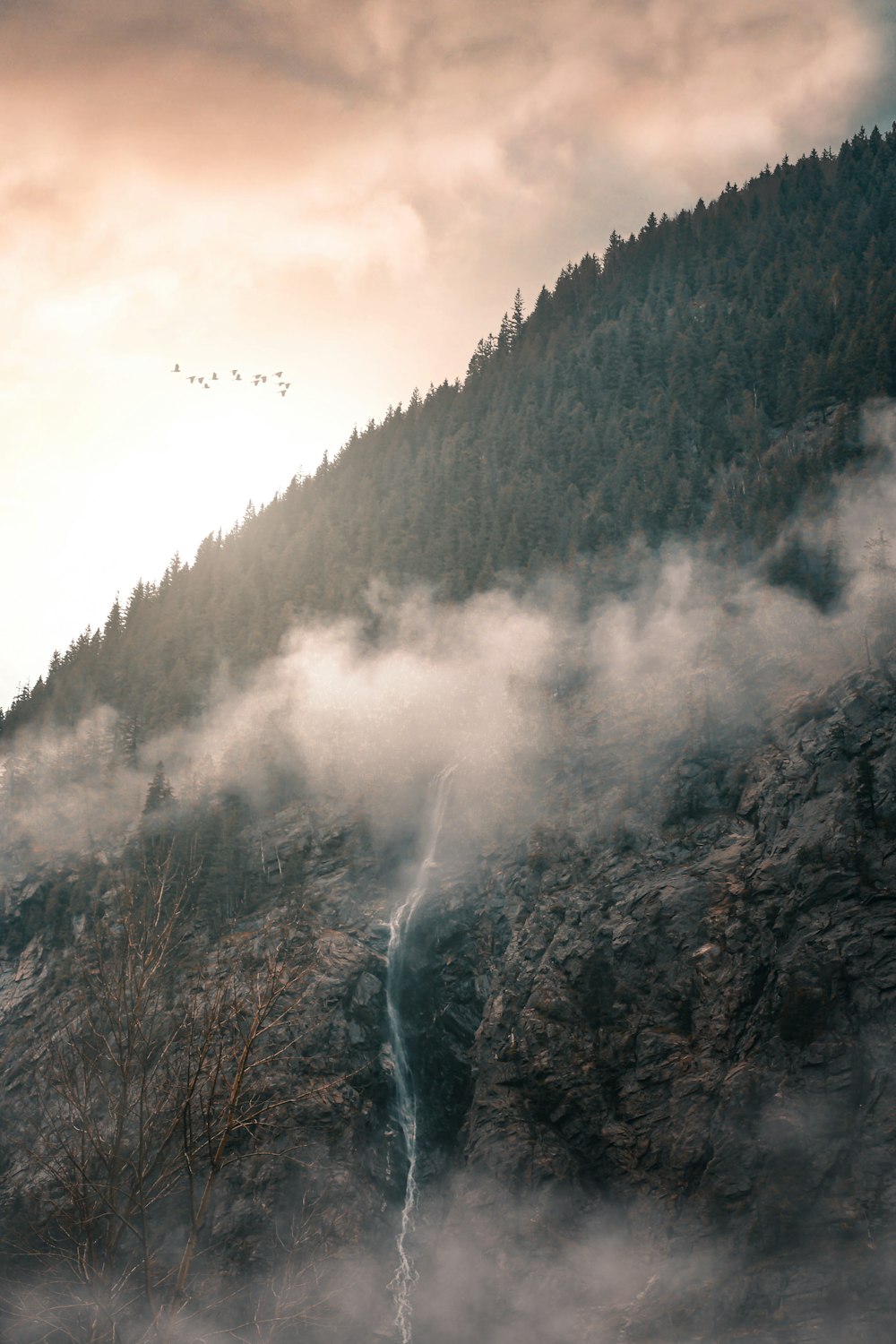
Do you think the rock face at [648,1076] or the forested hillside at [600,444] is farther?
the forested hillside at [600,444]

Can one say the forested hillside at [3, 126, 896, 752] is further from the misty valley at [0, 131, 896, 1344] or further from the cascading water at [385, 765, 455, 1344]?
the cascading water at [385, 765, 455, 1344]

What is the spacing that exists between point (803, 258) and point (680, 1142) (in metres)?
106

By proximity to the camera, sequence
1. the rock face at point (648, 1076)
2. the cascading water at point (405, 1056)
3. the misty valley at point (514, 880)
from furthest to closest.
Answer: the cascading water at point (405, 1056) < the rock face at point (648, 1076) < the misty valley at point (514, 880)

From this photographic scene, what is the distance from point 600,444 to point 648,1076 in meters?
72.9

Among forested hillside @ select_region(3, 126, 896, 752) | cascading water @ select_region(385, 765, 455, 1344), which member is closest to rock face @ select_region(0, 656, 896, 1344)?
cascading water @ select_region(385, 765, 455, 1344)

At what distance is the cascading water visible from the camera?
44250mm

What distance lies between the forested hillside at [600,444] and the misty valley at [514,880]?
68cm

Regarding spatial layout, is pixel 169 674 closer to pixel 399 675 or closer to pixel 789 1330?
pixel 399 675

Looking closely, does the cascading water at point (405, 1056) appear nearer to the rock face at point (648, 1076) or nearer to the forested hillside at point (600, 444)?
the rock face at point (648, 1076)

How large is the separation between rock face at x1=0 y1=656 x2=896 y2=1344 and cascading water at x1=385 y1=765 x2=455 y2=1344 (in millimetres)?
712

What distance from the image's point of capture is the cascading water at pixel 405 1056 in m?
44.2

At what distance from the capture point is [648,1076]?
4525cm

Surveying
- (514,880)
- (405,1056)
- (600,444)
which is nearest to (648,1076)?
(405,1056)

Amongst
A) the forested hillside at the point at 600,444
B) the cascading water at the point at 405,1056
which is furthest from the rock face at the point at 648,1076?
the forested hillside at the point at 600,444
